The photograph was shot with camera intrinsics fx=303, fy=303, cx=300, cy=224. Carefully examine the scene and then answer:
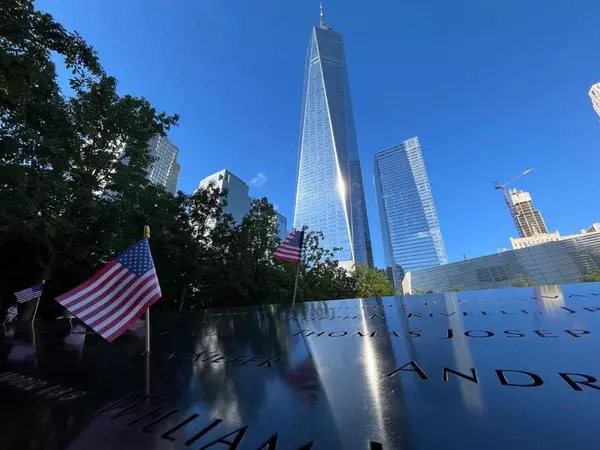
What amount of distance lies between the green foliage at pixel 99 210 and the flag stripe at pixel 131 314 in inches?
329

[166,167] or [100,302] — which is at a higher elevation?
[166,167]

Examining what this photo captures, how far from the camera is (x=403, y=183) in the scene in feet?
585

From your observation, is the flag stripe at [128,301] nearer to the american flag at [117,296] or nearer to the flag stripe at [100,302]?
the american flag at [117,296]

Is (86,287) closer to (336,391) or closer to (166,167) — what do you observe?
(336,391)

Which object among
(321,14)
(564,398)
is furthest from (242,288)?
(321,14)

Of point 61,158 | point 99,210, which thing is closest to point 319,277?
point 99,210

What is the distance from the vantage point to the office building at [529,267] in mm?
78312

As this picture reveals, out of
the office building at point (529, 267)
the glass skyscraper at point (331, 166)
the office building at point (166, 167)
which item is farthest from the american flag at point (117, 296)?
the glass skyscraper at point (331, 166)

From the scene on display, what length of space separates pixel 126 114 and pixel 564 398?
21789 millimetres

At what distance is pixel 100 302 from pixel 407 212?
178 metres

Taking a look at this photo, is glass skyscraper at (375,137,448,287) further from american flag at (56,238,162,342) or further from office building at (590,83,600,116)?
american flag at (56,238,162,342)

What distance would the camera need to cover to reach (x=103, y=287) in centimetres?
474

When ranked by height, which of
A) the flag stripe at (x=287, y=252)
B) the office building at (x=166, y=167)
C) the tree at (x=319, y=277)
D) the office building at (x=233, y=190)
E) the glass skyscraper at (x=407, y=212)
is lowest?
the flag stripe at (x=287, y=252)

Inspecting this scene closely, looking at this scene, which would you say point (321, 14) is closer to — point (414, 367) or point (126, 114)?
point (126, 114)
